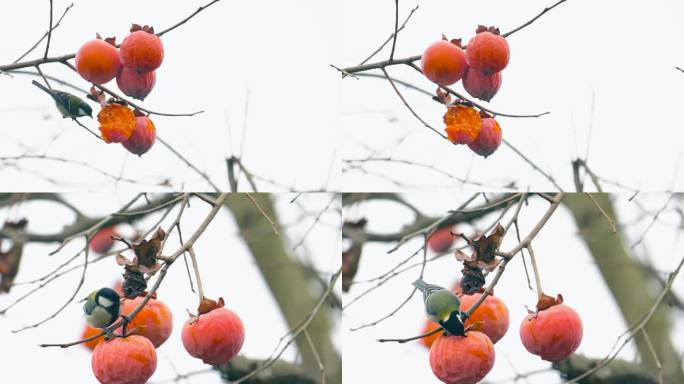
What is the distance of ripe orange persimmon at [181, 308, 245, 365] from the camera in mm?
2775

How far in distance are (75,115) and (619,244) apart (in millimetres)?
1380

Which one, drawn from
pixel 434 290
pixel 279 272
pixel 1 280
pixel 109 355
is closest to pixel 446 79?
pixel 434 290

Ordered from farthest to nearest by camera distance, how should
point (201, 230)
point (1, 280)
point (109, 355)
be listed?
point (1, 280)
point (201, 230)
point (109, 355)

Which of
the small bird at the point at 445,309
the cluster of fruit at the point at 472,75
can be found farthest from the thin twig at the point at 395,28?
the small bird at the point at 445,309

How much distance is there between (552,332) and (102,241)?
1108mm

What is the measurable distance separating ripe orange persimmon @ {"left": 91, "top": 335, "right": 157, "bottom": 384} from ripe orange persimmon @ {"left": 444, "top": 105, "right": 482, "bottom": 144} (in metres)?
0.85

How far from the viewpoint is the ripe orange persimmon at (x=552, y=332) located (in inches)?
110

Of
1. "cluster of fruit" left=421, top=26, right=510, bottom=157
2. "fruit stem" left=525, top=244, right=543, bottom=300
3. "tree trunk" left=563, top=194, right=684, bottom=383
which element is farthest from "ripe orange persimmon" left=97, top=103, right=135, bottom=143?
"tree trunk" left=563, top=194, right=684, bottom=383

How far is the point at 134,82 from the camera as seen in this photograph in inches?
115

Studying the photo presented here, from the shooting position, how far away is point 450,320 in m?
2.75

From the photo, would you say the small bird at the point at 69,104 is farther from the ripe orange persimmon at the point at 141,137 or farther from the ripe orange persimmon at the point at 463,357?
the ripe orange persimmon at the point at 463,357

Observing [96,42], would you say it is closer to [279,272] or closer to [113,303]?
[113,303]

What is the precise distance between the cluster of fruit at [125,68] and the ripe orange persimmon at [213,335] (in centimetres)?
47

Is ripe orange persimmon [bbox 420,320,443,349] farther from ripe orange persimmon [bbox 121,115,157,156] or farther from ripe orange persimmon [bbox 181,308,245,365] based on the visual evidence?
ripe orange persimmon [bbox 121,115,157,156]
